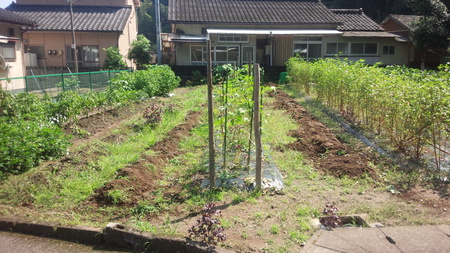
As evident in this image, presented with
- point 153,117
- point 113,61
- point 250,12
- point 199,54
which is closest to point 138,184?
point 153,117

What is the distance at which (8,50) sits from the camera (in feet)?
48.9

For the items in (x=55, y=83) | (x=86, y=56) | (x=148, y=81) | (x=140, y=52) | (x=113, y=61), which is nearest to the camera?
(x=55, y=83)

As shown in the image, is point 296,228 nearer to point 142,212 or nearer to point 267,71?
point 142,212

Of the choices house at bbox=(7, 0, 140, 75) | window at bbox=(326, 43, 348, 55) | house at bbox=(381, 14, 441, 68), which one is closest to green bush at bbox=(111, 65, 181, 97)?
house at bbox=(7, 0, 140, 75)

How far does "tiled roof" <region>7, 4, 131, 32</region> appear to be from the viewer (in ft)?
78.6

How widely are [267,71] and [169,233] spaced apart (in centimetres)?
1867

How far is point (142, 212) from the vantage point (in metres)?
4.20

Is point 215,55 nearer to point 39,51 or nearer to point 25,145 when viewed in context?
point 39,51

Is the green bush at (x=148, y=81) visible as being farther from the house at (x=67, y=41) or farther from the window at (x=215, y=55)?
the house at (x=67, y=41)

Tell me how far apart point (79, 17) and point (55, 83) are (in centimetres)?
1830

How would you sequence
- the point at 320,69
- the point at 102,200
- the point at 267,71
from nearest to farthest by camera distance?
the point at 102,200, the point at 320,69, the point at 267,71

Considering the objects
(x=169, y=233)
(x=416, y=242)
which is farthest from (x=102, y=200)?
(x=416, y=242)

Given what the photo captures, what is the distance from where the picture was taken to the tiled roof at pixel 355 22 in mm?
24656

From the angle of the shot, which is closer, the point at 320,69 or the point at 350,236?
the point at 350,236
